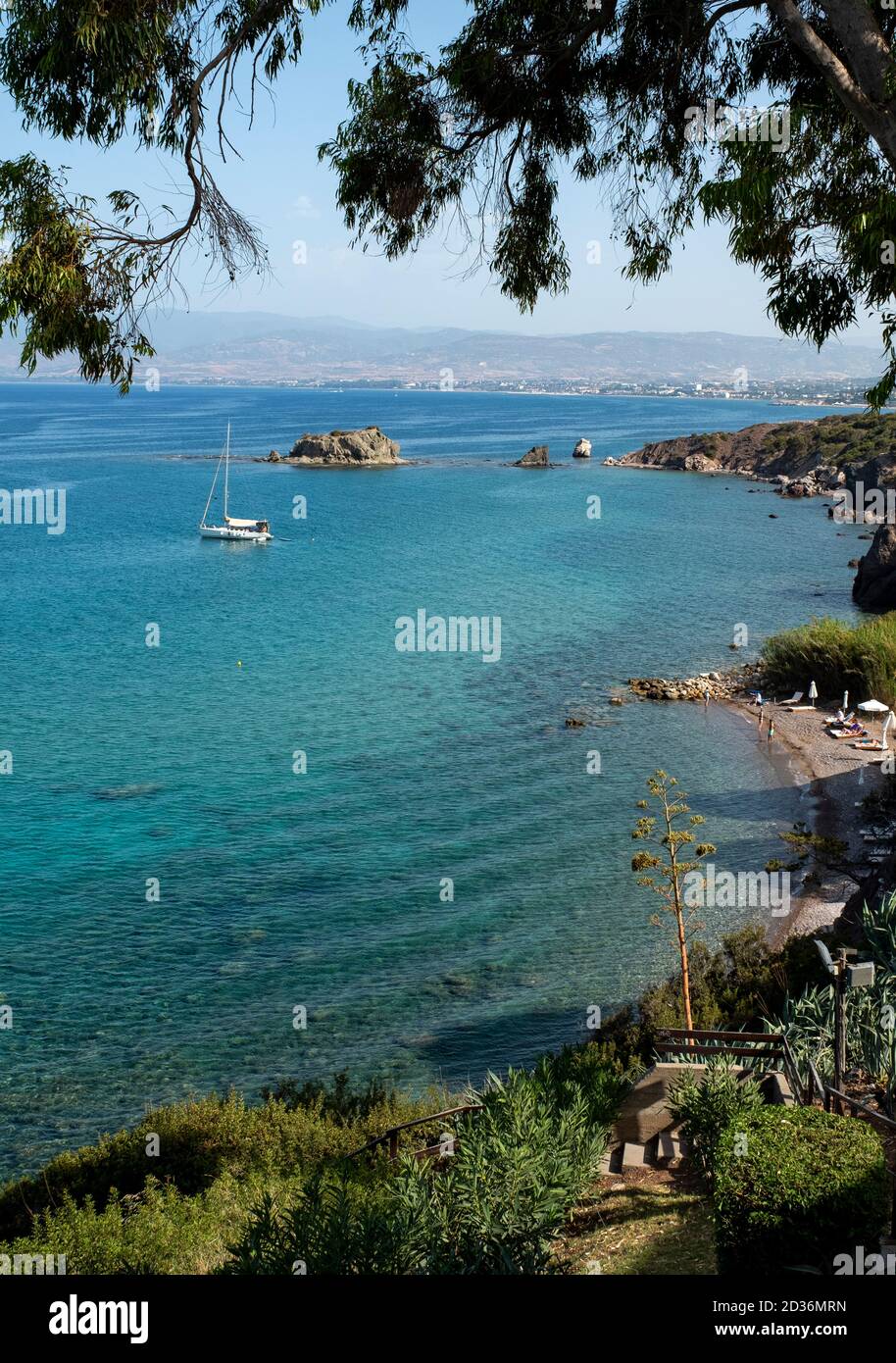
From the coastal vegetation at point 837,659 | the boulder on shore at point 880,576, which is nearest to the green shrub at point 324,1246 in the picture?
the coastal vegetation at point 837,659

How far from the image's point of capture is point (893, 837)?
28.4 meters

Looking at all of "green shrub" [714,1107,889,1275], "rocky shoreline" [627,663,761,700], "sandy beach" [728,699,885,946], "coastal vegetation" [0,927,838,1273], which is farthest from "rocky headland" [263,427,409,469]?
"green shrub" [714,1107,889,1275]

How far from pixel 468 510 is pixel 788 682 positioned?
55.3m

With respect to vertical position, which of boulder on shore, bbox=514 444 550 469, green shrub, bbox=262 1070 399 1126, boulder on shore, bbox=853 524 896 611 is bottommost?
green shrub, bbox=262 1070 399 1126

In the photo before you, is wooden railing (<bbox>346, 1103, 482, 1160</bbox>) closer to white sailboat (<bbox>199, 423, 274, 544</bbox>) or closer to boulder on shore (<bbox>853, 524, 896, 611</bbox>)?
boulder on shore (<bbox>853, 524, 896, 611</bbox>)

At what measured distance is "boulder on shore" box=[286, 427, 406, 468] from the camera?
130 m

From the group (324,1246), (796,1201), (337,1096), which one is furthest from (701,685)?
(324,1246)

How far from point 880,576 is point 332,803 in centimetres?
3367

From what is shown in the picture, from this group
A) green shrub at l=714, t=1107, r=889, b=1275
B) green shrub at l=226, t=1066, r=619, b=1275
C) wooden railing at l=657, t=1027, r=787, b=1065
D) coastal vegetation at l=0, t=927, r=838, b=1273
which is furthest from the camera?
wooden railing at l=657, t=1027, r=787, b=1065

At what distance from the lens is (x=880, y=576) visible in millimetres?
55062

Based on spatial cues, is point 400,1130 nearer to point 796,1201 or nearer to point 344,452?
point 796,1201

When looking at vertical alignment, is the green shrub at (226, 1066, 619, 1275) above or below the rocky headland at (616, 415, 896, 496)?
below

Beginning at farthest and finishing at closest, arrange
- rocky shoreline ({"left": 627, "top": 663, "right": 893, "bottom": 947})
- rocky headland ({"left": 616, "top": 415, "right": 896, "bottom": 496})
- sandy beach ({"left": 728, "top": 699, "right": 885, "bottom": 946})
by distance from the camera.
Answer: rocky headland ({"left": 616, "top": 415, "right": 896, "bottom": 496}), rocky shoreline ({"left": 627, "top": 663, "right": 893, "bottom": 947}), sandy beach ({"left": 728, "top": 699, "right": 885, "bottom": 946})

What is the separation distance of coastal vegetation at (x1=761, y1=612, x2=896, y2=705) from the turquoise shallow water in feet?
12.9
